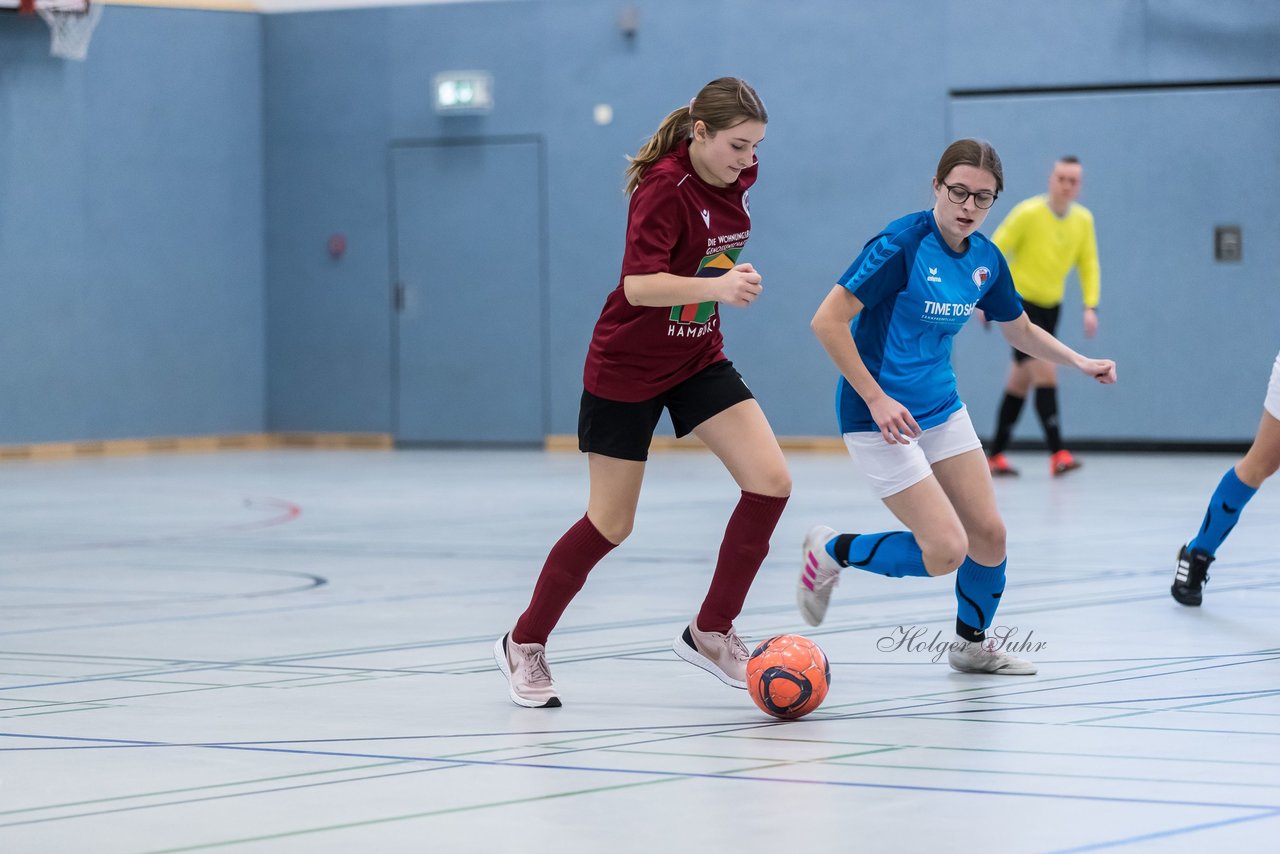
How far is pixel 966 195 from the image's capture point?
17.1 ft

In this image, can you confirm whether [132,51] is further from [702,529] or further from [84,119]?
[702,529]

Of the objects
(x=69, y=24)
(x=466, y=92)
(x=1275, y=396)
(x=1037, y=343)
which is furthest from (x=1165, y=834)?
(x=69, y=24)

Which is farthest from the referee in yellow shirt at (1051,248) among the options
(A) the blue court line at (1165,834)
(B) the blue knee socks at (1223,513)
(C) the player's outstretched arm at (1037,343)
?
(A) the blue court line at (1165,834)

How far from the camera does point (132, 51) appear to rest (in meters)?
17.2

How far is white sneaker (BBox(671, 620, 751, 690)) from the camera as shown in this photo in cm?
→ 519

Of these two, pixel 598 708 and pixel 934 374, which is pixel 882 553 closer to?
pixel 934 374

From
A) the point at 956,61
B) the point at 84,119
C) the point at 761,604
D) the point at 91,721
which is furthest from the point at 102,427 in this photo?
the point at 91,721

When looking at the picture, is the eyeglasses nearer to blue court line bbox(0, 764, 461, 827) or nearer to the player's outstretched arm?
the player's outstretched arm

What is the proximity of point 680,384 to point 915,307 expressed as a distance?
0.70 meters

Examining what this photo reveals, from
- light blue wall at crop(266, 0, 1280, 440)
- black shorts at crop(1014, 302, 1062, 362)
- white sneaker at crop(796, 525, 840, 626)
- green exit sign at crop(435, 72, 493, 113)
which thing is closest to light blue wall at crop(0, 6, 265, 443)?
light blue wall at crop(266, 0, 1280, 440)

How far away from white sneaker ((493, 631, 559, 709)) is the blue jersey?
1.04m

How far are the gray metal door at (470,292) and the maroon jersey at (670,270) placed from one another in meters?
12.3

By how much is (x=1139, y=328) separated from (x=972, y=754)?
11866 mm

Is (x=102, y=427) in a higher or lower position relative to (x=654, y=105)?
lower
